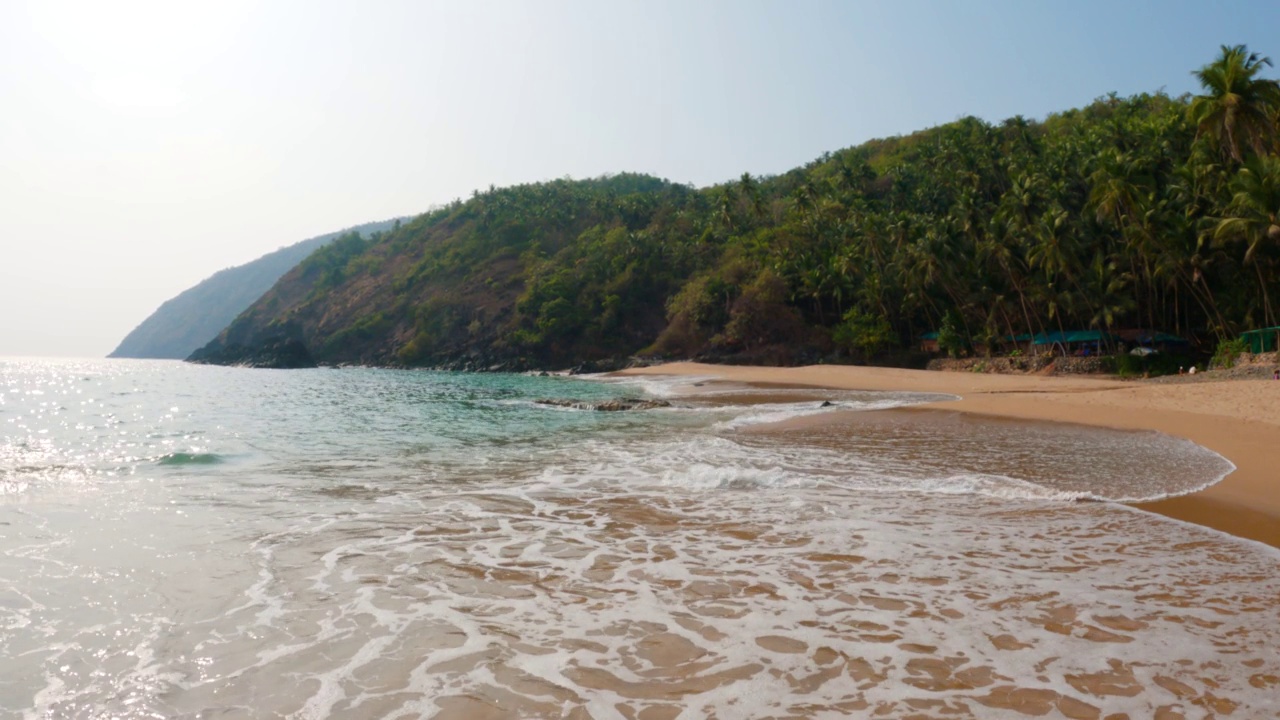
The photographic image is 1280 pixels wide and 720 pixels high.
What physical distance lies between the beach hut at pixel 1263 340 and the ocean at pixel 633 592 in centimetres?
3056

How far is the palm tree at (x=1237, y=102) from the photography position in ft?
113

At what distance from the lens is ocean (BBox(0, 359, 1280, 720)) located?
398 centimetres

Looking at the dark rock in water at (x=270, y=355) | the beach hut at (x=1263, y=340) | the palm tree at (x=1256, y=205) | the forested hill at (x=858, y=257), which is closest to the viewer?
the palm tree at (x=1256, y=205)

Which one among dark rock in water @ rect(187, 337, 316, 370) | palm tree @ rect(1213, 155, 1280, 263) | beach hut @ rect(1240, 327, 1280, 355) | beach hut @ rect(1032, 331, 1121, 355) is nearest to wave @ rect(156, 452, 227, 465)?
palm tree @ rect(1213, 155, 1280, 263)

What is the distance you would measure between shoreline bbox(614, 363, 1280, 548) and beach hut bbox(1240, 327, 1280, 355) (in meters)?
6.19

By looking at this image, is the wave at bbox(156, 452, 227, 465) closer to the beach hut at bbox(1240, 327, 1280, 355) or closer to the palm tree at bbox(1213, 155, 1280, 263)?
the palm tree at bbox(1213, 155, 1280, 263)

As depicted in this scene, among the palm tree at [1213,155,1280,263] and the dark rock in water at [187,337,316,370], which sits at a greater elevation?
the palm tree at [1213,155,1280,263]

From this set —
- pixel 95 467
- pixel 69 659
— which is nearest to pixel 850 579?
pixel 69 659

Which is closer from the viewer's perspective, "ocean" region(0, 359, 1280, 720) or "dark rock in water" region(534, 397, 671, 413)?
"ocean" region(0, 359, 1280, 720)

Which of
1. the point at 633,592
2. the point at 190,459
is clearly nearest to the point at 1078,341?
the point at 190,459

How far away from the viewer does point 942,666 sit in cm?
423

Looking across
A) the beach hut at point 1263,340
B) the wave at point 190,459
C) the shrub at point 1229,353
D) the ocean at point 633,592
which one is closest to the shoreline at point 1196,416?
the ocean at point 633,592

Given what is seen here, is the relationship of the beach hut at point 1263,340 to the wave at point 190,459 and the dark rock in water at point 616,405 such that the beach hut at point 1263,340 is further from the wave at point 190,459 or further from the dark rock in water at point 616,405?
the wave at point 190,459

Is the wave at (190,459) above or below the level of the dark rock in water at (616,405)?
above
